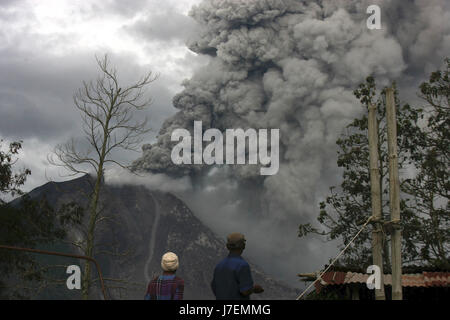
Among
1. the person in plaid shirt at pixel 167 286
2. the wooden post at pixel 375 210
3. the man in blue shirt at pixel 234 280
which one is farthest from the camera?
the wooden post at pixel 375 210

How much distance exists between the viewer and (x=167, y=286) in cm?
550

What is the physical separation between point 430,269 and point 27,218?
66.2ft

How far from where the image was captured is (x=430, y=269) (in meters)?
13.9

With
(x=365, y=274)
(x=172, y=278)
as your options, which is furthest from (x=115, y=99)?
(x=172, y=278)

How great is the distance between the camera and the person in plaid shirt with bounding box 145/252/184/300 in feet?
18.0

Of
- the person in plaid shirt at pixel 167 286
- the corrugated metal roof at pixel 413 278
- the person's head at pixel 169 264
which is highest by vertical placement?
the person's head at pixel 169 264

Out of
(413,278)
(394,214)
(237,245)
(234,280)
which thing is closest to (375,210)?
(394,214)

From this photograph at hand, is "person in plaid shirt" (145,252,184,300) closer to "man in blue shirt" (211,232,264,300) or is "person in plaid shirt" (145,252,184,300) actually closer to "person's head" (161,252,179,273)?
"person's head" (161,252,179,273)

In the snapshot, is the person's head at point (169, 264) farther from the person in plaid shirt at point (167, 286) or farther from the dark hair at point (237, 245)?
the dark hair at point (237, 245)

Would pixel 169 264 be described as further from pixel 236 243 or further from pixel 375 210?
pixel 375 210

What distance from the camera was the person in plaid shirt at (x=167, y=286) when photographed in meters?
5.49

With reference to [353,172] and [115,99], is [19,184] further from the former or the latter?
[353,172]

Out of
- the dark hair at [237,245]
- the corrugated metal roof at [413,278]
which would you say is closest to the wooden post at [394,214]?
the corrugated metal roof at [413,278]
